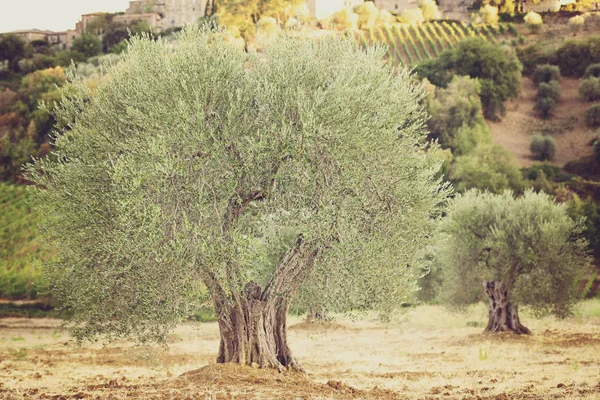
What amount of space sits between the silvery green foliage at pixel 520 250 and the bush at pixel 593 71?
84.7 meters

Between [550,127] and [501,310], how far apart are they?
71.7 metres

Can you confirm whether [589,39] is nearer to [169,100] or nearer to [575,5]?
[575,5]

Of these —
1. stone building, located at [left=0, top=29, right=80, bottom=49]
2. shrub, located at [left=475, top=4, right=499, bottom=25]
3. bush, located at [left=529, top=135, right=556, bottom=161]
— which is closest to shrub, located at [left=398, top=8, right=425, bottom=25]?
shrub, located at [left=475, top=4, right=499, bottom=25]

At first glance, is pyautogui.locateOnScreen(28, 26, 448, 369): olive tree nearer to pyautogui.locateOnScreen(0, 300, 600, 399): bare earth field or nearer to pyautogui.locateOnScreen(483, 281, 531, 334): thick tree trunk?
pyautogui.locateOnScreen(0, 300, 600, 399): bare earth field

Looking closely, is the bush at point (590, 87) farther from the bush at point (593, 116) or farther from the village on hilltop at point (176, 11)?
the village on hilltop at point (176, 11)

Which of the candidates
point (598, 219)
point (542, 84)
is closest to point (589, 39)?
point (542, 84)

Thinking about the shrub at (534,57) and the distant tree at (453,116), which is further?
the shrub at (534,57)

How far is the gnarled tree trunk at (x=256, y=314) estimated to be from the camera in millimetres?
17344

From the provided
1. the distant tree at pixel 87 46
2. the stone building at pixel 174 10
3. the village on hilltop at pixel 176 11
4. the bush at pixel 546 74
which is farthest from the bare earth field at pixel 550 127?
the stone building at pixel 174 10

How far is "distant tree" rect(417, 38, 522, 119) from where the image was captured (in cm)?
9819

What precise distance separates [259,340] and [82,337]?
13.7 ft

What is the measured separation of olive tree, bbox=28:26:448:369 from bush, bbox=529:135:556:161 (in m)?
73.9

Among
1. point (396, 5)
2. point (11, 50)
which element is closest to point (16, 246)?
point (11, 50)

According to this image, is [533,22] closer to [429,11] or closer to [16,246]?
[429,11]
